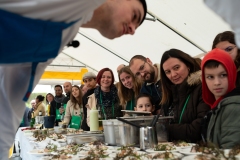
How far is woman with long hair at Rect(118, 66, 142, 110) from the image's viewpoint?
241 cm

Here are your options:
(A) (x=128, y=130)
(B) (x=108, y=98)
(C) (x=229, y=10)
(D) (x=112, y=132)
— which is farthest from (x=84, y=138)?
(C) (x=229, y=10)

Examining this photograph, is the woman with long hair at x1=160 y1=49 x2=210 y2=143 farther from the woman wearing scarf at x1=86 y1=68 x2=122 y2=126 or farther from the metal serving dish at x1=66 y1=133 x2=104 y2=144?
the woman wearing scarf at x1=86 y1=68 x2=122 y2=126

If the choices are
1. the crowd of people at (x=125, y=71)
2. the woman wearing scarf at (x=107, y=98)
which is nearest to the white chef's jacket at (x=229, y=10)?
the crowd of people at (x=125, y=71)

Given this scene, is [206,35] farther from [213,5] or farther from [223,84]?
[213,5]

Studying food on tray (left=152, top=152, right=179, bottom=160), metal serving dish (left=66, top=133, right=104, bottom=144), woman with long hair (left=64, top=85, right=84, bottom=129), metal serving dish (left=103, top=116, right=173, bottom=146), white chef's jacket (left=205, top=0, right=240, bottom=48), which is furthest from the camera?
woman with long hair (left=64, top=85, right=84, bottom=129)

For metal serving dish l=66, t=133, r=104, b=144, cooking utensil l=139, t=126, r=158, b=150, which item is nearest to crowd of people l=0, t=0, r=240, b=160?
cooking utensil l=139, t=126, r=158, b=150

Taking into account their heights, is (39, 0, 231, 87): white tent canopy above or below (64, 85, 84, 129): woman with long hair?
above

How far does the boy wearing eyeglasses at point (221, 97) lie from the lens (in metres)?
1.16

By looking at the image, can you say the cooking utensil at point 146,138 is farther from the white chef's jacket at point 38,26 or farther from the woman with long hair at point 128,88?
the woman with long hair at point 128,88

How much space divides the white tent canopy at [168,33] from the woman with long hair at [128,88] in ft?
2.61

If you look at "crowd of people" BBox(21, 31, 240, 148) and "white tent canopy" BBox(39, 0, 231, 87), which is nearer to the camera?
"crowd of people" BBox(21, 31, 240, 148)

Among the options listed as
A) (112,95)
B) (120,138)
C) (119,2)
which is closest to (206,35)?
(112,95)

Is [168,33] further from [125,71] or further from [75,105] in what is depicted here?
[125,71]

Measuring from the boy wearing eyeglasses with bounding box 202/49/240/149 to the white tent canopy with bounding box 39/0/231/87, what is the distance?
105 centimetres
